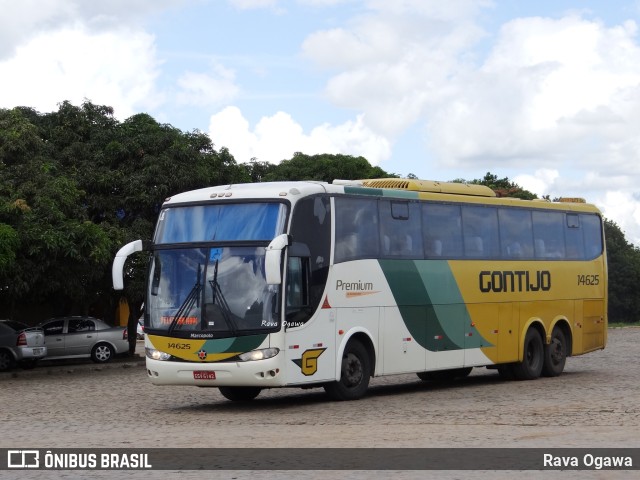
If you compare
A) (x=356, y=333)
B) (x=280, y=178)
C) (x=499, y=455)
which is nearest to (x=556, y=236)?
(x=356, y=333)

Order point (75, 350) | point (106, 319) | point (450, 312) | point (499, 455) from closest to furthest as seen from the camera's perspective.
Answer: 1. point (499, 455)
2. point (450, 312)
3. point (75, 350)
4. point (106, 319)

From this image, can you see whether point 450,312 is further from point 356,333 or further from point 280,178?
point 280,178

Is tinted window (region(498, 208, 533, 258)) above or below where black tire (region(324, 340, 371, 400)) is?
above

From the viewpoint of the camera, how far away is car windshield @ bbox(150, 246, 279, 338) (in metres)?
18.6

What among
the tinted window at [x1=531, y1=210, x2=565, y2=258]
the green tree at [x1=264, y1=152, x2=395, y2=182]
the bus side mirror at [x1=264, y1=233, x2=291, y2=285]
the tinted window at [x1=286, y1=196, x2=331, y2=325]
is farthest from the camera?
the green tree at [x1=264, y1=152, x2=395, y2=182]

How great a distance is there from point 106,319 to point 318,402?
70.4 feet

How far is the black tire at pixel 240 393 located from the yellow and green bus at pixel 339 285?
0.02m

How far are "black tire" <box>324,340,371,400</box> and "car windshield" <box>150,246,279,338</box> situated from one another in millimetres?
2098

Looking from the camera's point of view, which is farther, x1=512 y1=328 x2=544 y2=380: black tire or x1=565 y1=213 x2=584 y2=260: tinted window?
x1=565 y1=213 x2=584 y2=260: tinted window

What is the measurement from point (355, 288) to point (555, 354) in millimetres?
7824

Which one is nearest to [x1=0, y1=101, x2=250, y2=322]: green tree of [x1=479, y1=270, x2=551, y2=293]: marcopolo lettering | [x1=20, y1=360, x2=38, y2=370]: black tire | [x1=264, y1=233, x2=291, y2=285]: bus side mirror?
[x1=20, y1=360, x2=38, y2=370]: black tire

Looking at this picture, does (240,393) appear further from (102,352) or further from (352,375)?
(102,352)

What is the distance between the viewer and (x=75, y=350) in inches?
1483

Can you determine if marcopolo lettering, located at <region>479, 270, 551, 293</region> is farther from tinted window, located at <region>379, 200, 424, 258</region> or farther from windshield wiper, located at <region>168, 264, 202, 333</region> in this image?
windshield wiper, located at <region>168, 264, 202, 333</region>
